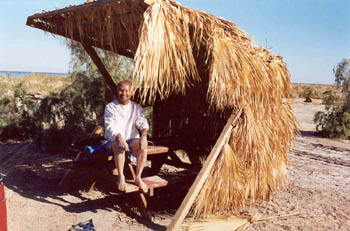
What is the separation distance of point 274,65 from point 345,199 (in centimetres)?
263

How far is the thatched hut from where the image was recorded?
11.5 feet

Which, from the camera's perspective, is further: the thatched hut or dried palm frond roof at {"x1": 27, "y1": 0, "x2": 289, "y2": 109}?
the thatched hut

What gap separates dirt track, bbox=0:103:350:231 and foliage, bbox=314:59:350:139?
5.54 meters

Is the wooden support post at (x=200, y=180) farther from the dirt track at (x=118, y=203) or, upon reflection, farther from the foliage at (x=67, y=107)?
the foliage at (x=67, y=107)

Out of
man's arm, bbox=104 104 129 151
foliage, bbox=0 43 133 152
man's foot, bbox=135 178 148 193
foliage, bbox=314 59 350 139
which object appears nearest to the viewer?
man's foot, bbox=135 178 148 193

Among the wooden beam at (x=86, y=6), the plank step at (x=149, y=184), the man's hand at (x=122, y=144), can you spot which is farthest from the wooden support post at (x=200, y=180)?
the wooden beam at (x=86, y=6)

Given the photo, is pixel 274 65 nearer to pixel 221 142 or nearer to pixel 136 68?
pixel 221 142

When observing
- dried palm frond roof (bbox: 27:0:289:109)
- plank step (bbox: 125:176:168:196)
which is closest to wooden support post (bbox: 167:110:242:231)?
dried palm frond roof (bbox: 27:0:289:109)

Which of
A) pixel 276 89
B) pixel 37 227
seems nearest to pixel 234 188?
pixel 276 89

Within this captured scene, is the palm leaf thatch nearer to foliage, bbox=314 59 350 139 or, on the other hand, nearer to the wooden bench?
the wooden bench

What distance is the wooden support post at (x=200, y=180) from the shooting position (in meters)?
3.41

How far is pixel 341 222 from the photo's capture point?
4301 millimetres

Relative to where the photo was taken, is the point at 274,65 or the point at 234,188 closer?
the point at 234,188

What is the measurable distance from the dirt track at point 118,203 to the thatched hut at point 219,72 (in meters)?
0.48
